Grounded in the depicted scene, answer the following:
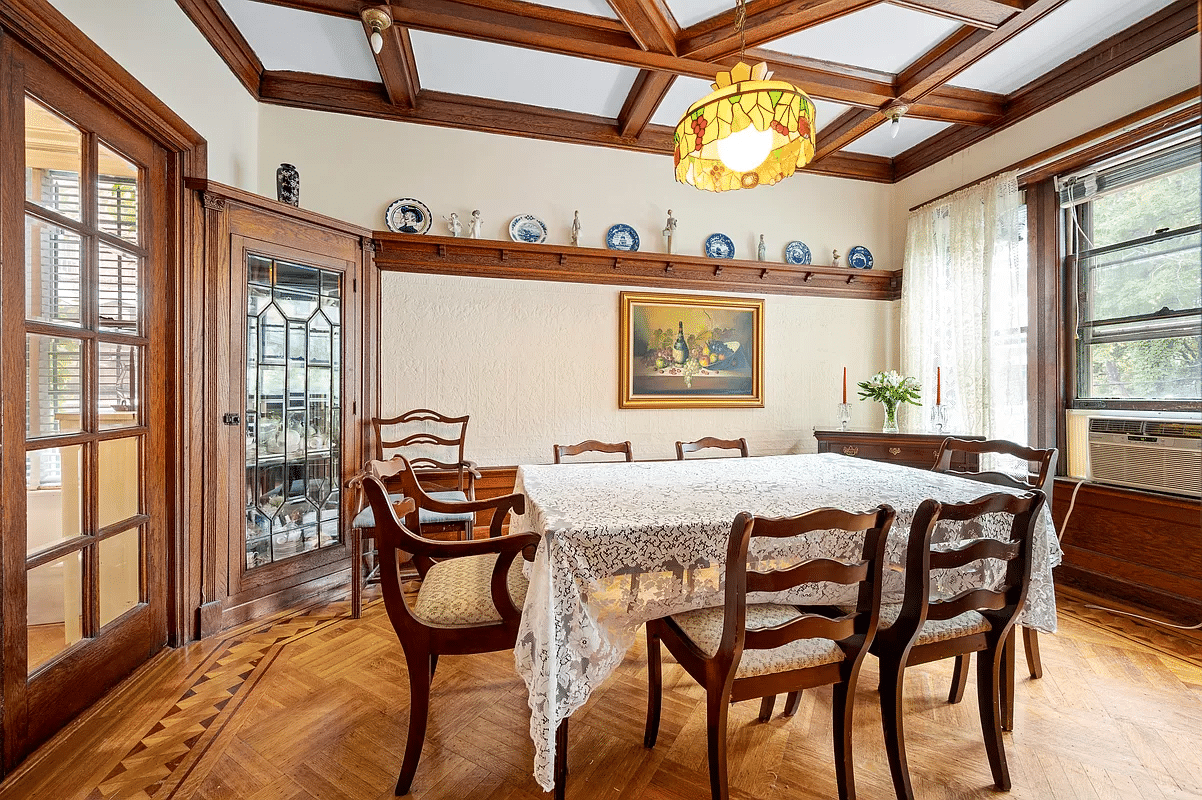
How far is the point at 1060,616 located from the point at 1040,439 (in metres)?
1.14

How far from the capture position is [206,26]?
2645mm

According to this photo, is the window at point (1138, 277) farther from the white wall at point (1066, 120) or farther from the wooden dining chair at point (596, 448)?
the wooden dining chair at point (596, 448)

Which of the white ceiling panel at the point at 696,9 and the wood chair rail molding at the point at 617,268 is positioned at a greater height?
the white ceiling panel at the point at 696,9

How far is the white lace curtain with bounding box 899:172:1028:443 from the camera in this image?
11.4 ft

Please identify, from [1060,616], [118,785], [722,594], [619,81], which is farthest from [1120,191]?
[118,785]

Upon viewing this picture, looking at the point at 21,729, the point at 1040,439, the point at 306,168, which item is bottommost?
the point at 21,729

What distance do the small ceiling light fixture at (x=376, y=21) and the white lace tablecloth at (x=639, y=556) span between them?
234 cm

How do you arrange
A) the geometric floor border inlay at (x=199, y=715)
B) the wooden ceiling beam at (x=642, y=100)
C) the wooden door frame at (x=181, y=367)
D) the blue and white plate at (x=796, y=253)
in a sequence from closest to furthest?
1. the geometric floor border inlay at (x=199, y=715)
2. the wooden door frame at (x=181, y=367)
3. the wooden ceiling beam at (x=642, y=100)
4. the blue and white plate at (x=796, y=253)

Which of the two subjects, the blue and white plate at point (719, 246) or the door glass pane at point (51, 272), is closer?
the door glass pane at point (51, 272)

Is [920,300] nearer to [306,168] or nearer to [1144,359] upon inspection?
[1144,359]

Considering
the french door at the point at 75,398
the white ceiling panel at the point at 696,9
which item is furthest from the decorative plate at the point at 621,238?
the french door at the point at 75,398

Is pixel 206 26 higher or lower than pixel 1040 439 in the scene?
higher

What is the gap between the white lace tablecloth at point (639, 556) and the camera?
1.39 metres

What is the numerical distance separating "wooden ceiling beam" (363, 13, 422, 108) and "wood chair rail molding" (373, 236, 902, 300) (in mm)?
876
